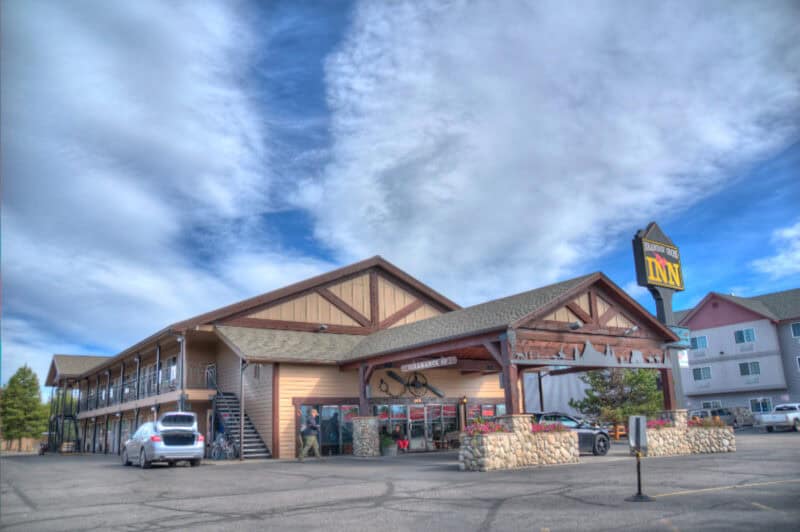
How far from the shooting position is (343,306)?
104 feet

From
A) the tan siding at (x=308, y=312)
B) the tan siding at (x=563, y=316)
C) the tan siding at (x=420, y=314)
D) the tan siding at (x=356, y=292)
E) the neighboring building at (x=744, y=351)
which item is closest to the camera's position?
the tan siding at (x=563, y=316)

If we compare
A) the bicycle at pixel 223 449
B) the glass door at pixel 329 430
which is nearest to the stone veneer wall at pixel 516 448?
the glass door at pixel 329 430

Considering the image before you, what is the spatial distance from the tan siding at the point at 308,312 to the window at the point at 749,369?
32515 mm

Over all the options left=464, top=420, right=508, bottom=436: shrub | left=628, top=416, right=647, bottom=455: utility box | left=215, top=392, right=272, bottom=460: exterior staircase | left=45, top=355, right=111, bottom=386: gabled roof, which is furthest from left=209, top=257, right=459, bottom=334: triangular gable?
left=45, top=355, right=111, bottom=386: gabled roof

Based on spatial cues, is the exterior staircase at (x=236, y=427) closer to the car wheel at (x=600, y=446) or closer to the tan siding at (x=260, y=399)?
the tan siding at (x=260, y=399)

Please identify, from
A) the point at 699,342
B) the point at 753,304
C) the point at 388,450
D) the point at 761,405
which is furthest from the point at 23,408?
the point at 753,304

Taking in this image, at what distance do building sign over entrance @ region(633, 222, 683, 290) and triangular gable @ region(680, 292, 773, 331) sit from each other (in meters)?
22.5

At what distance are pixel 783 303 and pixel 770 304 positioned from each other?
3.22 ft

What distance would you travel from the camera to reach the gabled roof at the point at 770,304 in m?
46.8

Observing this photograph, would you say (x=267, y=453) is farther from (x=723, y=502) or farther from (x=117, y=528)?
(x=723, y=502)

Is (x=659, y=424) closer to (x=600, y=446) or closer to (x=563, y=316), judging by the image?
(x=600, y=446)

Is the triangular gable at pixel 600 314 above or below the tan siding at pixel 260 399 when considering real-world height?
above

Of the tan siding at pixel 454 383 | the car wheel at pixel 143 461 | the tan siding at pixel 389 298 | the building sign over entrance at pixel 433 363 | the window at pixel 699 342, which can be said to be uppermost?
the tan siding at pixel 389 298

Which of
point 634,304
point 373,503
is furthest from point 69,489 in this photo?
point 634,304
